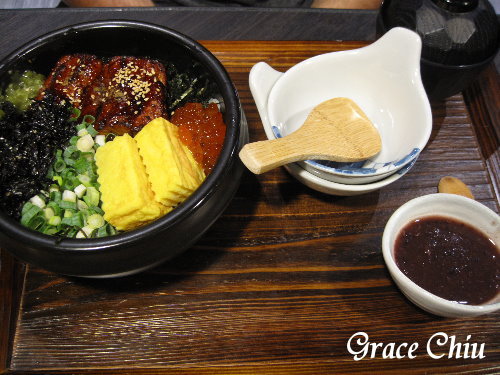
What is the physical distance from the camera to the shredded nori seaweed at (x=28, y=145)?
1.41 m

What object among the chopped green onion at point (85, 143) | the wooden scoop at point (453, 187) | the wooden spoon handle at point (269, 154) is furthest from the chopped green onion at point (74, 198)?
the wooden scoop at point (453, 187)

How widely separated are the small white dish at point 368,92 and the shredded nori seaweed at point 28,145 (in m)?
0.72

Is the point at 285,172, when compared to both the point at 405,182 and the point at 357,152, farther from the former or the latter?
the point at 405,182

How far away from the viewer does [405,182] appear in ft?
5.63

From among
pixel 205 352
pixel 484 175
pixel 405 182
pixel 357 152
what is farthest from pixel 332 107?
pixel 205 352

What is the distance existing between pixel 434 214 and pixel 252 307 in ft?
2.30

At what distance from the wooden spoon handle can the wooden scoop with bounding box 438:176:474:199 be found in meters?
0.60

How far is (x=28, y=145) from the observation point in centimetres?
148

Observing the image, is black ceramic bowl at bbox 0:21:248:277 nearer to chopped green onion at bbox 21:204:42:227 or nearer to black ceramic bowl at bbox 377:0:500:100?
chopped green onion at bbox 21:204:42:227

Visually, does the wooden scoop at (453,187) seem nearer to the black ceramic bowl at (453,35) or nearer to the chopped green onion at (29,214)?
the black ceramic bowl at (453,35)

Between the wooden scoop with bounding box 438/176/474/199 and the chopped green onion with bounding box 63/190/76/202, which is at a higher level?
the chopped green onion with bounding box 63/190/76/202

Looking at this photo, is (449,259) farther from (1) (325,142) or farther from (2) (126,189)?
(2) (126,189)

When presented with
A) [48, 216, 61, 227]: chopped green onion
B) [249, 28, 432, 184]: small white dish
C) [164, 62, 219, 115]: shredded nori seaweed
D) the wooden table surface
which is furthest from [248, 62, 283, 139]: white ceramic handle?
[48, 216, 61, 227]: chopped green onion

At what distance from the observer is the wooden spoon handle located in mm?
1359
